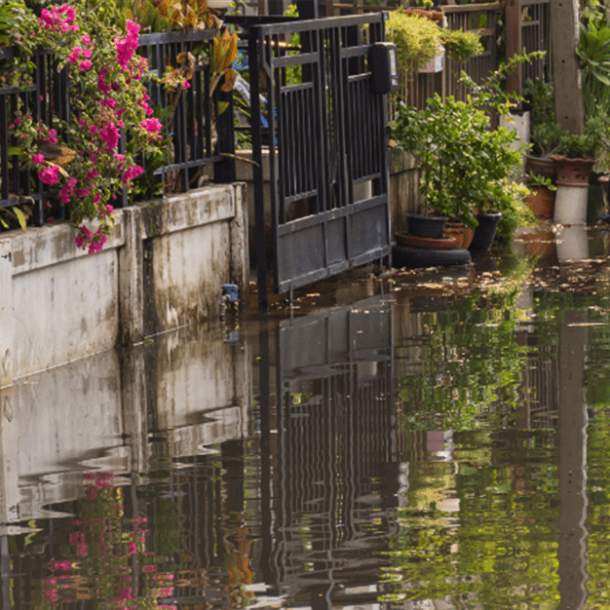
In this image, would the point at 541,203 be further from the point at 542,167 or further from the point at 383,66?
the point at 383,66

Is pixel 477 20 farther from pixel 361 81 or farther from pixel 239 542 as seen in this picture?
pixel 239 542

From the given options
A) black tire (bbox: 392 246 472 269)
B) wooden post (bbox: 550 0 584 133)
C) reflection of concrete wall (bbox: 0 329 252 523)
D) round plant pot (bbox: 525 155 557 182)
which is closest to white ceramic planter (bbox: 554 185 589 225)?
round plant pot (bbox: 525 155 557 182)

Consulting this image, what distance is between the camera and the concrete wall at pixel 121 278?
7.66m

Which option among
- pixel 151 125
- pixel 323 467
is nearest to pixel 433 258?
pixel 151 125

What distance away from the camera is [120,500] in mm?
5609

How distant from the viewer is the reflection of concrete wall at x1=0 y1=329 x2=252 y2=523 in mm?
6000

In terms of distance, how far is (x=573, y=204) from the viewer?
14.5m

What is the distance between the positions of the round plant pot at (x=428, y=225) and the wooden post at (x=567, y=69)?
12.4 ft

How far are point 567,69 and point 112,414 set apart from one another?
955 cm

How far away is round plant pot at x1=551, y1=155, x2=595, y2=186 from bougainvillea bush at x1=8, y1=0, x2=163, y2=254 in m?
7.18

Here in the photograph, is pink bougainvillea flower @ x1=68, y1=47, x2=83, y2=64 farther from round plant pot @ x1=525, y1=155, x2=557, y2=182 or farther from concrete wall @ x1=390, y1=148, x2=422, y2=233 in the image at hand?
round plant pot @ x1=525, y1=155, x2=557, y2=182

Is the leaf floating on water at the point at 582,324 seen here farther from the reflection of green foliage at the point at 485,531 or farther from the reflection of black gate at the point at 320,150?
the reflection of green foliage at the point at 485,531

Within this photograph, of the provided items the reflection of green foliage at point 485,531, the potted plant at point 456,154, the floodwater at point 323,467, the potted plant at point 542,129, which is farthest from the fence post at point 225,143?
the potted plant at point 542,129

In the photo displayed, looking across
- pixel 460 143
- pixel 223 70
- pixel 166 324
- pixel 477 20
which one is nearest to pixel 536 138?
pixel 477 20
